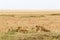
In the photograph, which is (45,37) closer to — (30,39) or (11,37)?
(30,39)

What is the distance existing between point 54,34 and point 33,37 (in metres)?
1.52

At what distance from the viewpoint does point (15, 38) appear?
566 inches

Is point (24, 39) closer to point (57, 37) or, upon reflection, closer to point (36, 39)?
point (36, 39)

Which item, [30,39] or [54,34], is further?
[54,34]

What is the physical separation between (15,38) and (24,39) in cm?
72

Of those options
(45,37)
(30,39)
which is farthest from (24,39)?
(45,37)

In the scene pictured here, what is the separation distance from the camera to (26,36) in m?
14.2

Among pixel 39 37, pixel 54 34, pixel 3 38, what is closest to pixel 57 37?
pixel 54 34

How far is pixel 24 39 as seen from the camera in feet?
45.6

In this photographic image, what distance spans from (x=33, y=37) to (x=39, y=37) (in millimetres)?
381

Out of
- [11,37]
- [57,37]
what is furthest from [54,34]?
[11,37]

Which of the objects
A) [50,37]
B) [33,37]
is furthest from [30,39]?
[50,37]

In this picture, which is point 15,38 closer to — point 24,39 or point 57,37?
point 24,39

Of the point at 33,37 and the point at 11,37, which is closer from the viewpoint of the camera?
the point at 33,37
